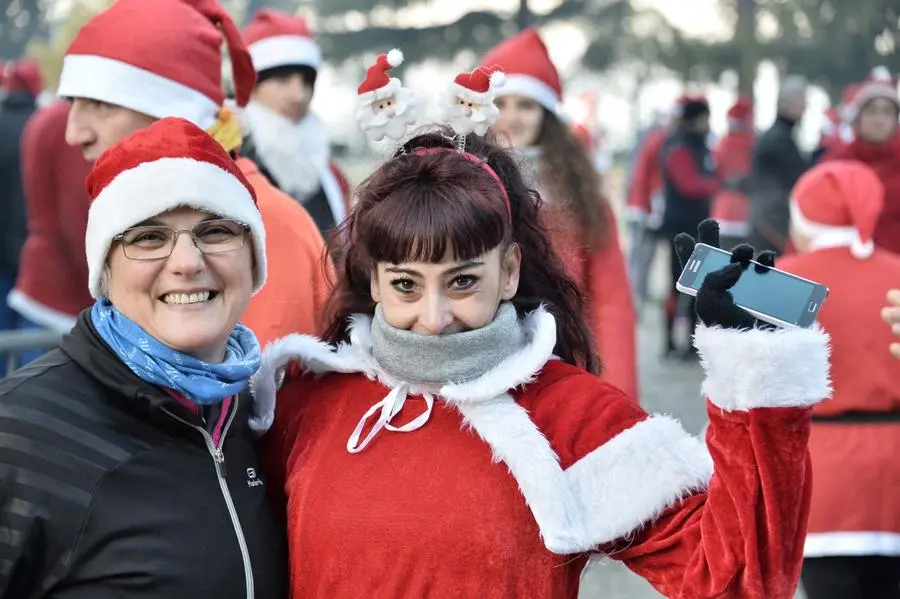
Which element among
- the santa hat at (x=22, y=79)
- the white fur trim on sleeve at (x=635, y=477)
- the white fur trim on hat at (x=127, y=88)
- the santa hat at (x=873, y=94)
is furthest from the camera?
the santa hat at (x=22, y=79)

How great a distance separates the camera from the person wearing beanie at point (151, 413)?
2.16 m

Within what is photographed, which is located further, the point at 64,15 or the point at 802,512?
the point at 64,15

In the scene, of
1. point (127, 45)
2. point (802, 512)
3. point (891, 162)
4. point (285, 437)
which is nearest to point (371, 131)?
point (285, 437)

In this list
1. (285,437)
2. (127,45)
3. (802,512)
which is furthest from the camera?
(127,45)

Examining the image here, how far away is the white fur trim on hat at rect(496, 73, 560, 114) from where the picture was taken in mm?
5160

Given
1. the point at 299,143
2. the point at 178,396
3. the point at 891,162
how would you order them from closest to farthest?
1. the point at 178,396
2. the point at 299,143
3. the point at 891,162

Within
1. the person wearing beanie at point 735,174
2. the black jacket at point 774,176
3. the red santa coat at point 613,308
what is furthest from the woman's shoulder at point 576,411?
the person wearing beanie at point 735,174

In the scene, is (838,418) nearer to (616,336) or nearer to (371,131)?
(616,336)

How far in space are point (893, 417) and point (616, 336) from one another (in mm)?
1190

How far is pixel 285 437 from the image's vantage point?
2670mm

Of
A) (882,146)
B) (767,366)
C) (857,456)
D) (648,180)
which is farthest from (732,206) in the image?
(767,366)

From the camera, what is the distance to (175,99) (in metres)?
3.42

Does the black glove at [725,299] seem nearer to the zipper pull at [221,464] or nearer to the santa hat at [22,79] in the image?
the zipper pull at [221,464]

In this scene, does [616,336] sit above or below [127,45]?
below
